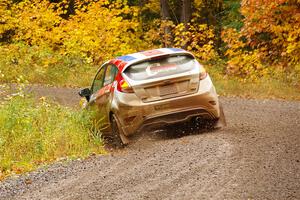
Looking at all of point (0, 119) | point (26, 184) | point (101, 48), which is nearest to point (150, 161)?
point (26, 184)

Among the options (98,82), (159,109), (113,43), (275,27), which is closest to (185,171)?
(159,109)

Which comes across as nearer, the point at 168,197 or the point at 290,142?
the point at 168,197

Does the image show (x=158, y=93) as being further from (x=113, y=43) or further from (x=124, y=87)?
(x=113, y=43)

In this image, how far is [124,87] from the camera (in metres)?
10.8

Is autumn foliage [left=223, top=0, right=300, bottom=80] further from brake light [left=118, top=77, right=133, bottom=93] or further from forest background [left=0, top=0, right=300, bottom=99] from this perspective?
brake light [left=118, top=77, right=133, bottom=93]

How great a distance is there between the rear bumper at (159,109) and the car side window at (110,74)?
0.65m

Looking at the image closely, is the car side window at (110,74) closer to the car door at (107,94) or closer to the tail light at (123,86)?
the car door at (107,94)

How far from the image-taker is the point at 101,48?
1038 inches

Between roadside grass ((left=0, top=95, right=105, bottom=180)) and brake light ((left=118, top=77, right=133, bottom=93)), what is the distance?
1.02 m

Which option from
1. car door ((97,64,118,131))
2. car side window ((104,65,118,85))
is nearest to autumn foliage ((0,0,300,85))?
car side window ((104,65,118,85))

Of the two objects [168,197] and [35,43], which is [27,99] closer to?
[168,197]

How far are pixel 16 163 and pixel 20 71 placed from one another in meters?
16.5

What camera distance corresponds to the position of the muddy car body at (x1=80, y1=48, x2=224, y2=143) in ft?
35.1

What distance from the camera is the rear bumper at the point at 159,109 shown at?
1070cm
